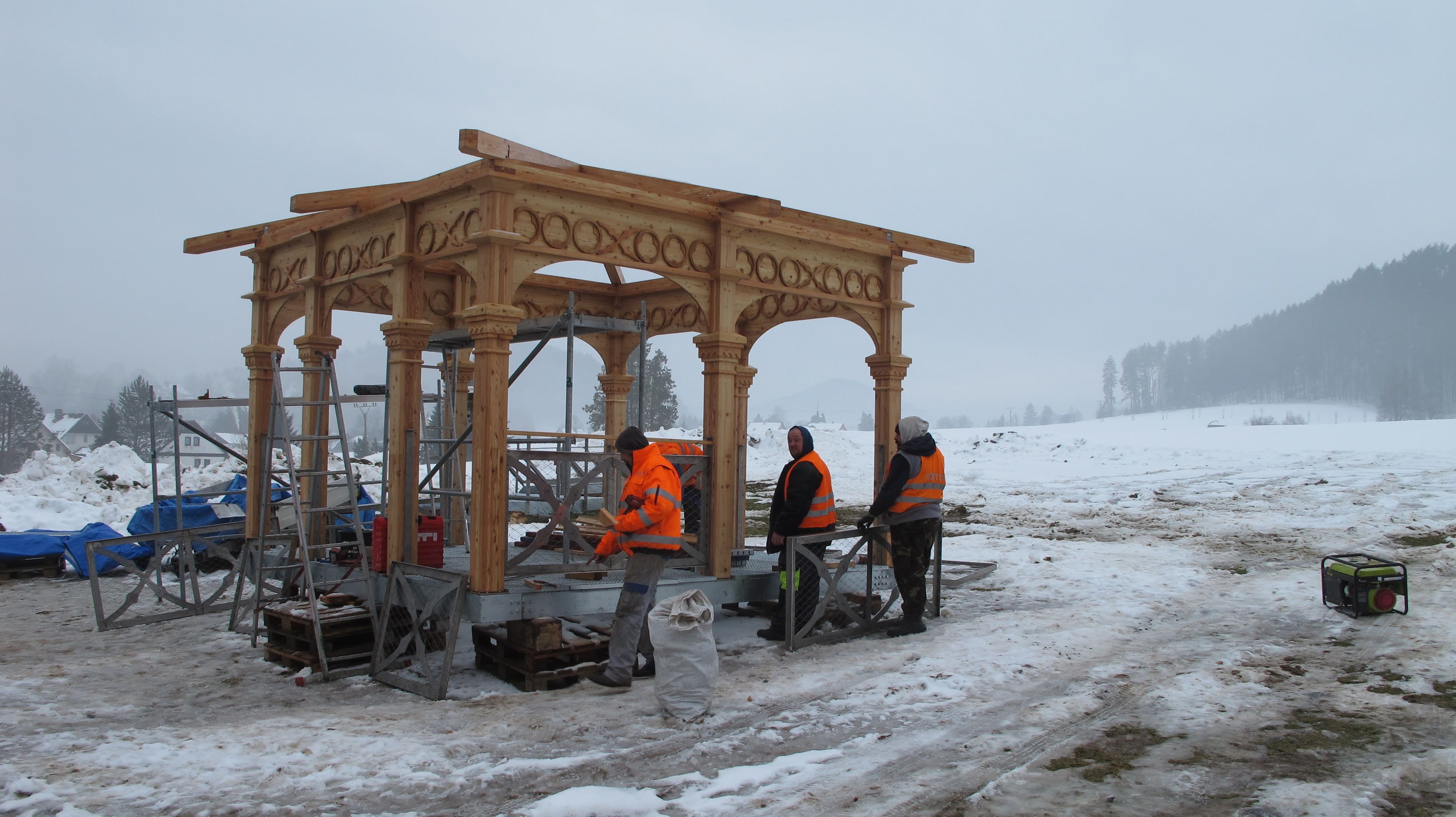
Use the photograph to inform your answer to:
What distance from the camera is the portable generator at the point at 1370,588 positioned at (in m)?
9.14

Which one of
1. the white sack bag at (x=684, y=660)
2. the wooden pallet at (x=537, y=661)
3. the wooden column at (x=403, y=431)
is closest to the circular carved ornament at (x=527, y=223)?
the wooden column at (x=403, y=431)

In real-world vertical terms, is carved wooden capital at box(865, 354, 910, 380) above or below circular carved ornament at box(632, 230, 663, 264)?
below

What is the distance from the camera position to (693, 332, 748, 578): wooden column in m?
9.05

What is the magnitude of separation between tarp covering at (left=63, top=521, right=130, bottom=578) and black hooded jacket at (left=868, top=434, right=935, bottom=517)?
1050cm

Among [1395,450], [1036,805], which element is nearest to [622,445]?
[1036,805]

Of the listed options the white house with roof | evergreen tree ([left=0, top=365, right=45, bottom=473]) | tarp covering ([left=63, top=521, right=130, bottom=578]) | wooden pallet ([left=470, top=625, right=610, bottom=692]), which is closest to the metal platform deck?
wooden pallet ([left=470, top=625, right=610, bottom=692])

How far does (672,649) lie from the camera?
6.27 meters

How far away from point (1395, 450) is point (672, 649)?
90.0 feet

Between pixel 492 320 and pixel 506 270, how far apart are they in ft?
1.60

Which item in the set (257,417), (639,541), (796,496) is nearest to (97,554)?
(257,417)

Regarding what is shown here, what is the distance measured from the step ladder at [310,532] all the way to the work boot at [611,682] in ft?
7.18

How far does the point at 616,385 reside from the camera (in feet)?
44.1

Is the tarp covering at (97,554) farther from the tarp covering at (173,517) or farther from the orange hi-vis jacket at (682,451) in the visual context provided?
the orange hi-vis jacket at (682,451)

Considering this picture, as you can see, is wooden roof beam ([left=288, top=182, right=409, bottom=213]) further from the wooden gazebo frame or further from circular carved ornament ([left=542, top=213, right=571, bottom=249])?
circular carved ornament ([left=542, top=213, right=571, bottom=249])
